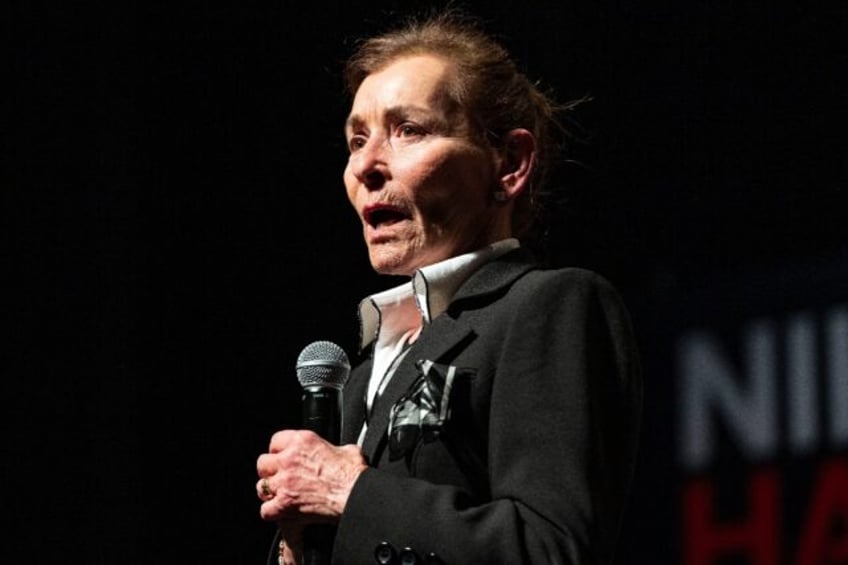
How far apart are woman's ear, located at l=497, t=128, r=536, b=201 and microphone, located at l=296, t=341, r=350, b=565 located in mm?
355

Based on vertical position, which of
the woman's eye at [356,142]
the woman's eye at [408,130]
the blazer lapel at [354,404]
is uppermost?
the woman's eye at [408,130]

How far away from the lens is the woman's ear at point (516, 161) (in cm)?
190

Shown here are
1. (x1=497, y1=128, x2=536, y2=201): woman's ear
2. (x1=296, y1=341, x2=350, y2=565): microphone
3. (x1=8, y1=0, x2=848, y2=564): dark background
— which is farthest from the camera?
(x1=8, y1=0, x2=848, y2=564): dark background

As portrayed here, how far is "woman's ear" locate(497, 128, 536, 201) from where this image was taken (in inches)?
74.9

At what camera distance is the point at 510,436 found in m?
1.53

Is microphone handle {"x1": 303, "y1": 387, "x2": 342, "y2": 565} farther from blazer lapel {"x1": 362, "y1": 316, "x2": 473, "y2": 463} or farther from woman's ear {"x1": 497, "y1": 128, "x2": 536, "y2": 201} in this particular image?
woman's ear {"x1": 497, "y1": 128, "x2": 536, "y2": 201}

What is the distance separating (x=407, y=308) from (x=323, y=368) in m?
0.27

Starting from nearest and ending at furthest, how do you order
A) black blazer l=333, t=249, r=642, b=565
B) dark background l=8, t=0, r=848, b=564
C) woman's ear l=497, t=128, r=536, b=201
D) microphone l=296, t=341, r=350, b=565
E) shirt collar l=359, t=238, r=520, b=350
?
→ black blazer l=333, t=249, r=642, b=565
microphone l=296, t=341, r=350, b=565
shirt collar l=359, t=238, r=520, b=350
woman's ear l=497, t=128, r=536, b=201
dark background l=8, t=0, r=848, b=564

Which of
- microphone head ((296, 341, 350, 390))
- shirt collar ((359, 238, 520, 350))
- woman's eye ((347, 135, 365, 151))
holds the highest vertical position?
woman's eye ((347, 135, 365, 151))

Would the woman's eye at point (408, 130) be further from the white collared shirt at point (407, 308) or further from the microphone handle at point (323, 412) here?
the microphone handle at point (323, 412)

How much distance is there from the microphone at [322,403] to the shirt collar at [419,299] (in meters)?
0.14

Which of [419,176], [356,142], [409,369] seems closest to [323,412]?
[409,369]

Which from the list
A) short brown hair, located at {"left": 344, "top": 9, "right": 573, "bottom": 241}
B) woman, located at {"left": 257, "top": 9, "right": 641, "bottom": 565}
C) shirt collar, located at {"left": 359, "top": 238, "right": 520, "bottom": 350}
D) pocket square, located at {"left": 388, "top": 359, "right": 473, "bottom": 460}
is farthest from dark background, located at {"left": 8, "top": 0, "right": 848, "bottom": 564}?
pocket square, located at {"left": 388, "top": 359, "right": 473, "bottom": 460}

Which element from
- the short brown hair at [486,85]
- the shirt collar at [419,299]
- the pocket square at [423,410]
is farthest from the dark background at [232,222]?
the pocket square at [423,410]
